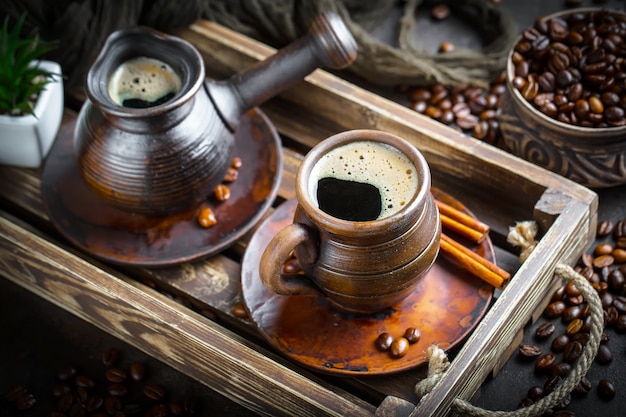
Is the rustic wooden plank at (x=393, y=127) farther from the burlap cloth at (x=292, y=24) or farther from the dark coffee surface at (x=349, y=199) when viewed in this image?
the dark coffee surface at (x=349, y=199)

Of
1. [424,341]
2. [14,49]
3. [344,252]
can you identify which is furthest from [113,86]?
[424,341]

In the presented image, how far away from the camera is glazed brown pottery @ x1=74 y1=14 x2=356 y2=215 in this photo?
1.38m

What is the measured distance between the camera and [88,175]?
1451 mm

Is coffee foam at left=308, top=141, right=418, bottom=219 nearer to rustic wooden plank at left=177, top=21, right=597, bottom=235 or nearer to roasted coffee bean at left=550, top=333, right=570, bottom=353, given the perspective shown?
rustic wooden plank at left=177, top=21, right=597, bottom=235

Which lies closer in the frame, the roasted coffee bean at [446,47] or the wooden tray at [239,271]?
the wooden tray at [239,271]

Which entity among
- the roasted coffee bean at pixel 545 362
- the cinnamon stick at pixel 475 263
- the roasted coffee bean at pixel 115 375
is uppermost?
the cinnamon stick at pixel 475 263

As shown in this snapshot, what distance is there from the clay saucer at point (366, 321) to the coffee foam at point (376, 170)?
0.80 ft

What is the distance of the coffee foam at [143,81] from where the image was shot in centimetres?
140

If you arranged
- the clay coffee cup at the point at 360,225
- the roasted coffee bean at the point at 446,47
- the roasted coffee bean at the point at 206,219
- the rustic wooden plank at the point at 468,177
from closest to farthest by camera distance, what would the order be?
the clay coffee cup at the point at 360,225
the rustic wooden plank at the point at 468,177
the roasted coffee bean at the point at 206,219
the roasted coffee bean at the point at 446,47

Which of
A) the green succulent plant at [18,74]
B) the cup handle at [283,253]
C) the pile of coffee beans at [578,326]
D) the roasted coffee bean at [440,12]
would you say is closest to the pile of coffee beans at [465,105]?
the roasted coffee bean at [440,12]

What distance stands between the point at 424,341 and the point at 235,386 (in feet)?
1.03

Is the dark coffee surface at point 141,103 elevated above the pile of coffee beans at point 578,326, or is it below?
above

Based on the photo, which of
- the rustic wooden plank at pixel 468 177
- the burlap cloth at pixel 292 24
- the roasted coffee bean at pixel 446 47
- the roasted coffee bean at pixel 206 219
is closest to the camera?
the rustic wooden plank at pixel 468 177

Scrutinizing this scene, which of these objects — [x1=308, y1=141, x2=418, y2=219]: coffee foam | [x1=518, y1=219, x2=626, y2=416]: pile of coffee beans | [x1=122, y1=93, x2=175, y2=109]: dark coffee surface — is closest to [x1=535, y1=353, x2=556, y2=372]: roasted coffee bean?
[x1=518, y1=219, x2=626, y2=416]: pile of coffee beans
